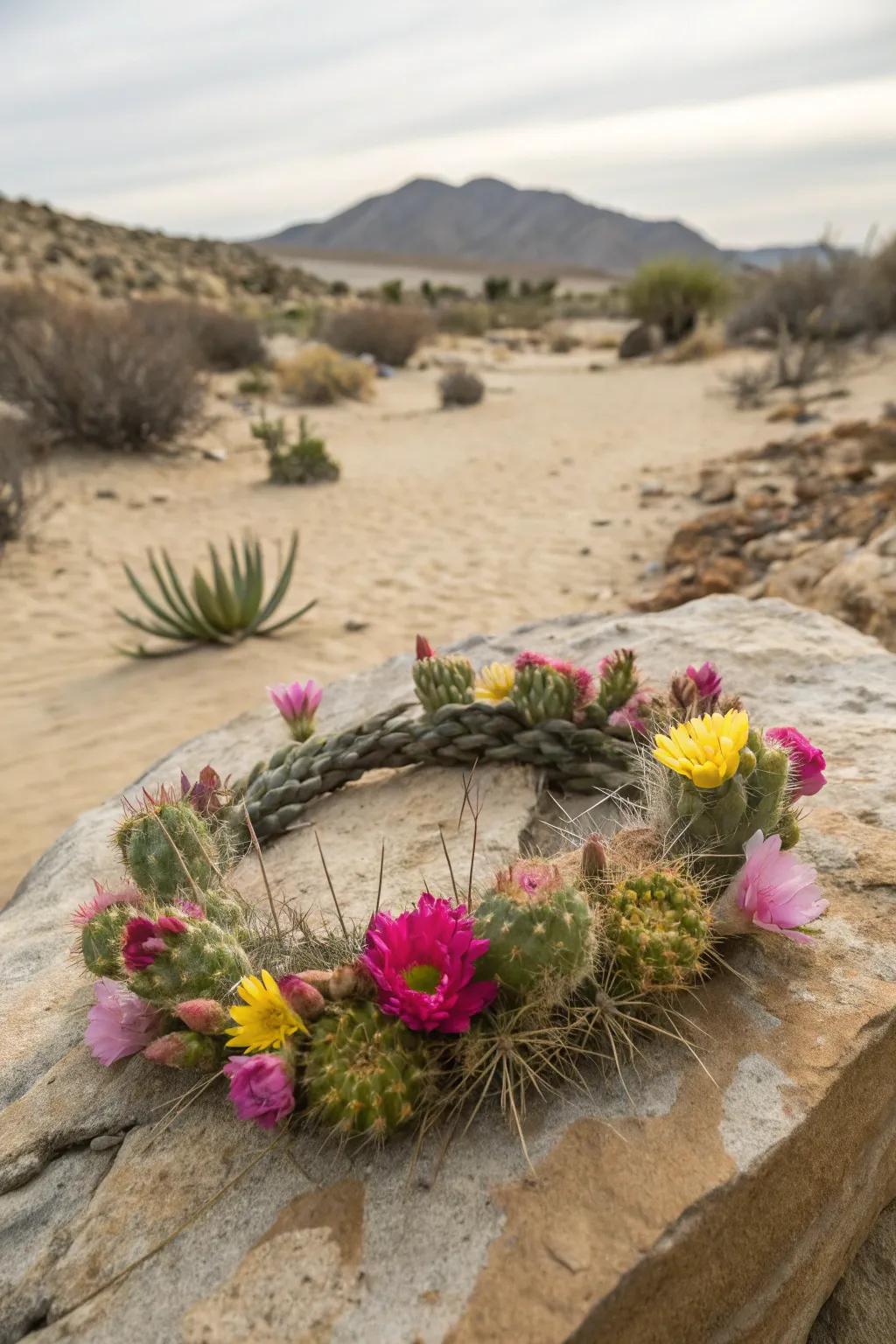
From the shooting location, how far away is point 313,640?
6207 mm

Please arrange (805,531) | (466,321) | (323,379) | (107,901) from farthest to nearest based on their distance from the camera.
Answer: (466,321) → (323,379) → (805,531) → (107,901)

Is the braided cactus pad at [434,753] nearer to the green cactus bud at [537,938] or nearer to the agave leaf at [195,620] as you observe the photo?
the green cactus bud at [537,938]

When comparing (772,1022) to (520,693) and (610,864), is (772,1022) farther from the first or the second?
(520,693)

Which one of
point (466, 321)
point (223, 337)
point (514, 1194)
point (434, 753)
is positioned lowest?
point (466, 321)

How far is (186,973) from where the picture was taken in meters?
1.53

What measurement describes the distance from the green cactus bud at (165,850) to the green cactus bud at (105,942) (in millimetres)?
115

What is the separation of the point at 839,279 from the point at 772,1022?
2263cm

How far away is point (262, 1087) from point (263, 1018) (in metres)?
0.10

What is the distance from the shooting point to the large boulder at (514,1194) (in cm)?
119

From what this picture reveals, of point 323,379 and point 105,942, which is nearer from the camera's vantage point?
point 105,942

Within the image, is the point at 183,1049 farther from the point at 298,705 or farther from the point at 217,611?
the point at 217,611

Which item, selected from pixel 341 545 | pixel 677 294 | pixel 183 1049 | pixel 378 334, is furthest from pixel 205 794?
pixel 677 294

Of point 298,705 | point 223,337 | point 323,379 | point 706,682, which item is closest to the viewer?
point 706,682

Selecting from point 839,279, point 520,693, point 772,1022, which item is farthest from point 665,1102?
point 839,279
